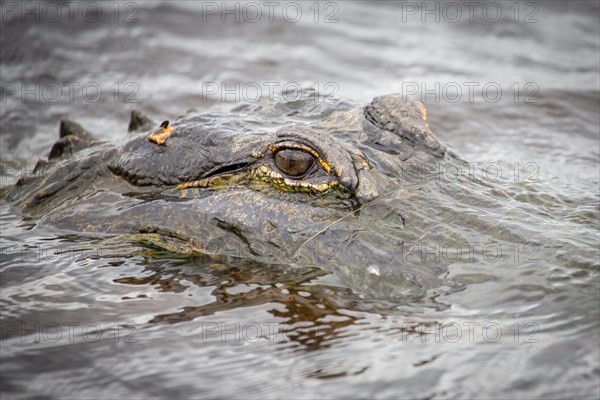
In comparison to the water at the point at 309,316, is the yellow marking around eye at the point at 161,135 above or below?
above

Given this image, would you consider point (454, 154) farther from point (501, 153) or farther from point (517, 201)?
point (501, 153)

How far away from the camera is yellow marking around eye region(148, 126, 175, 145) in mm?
5938

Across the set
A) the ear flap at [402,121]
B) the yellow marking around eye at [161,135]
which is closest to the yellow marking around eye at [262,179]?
the yellow marking around eye at [161,135]

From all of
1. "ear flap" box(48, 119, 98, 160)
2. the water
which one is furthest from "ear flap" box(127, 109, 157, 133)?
the water

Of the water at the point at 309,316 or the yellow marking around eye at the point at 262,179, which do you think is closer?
the water at the point at 309,316

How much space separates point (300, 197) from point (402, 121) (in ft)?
3.66

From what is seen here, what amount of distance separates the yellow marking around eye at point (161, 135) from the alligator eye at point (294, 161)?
101 cm

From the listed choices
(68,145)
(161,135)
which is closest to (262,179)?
(161,135)

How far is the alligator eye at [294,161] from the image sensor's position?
5.41 meters

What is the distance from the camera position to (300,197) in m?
5.45

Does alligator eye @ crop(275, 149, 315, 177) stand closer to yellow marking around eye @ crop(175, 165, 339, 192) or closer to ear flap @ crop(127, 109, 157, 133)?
yellow marking around eye @ crop(175, 165, 339, 192)

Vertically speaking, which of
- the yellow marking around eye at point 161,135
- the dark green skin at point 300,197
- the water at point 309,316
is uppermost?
the yellow marking around eye at point 161,135

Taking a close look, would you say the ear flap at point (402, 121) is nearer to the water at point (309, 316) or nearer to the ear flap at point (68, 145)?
the water at point (309, 316)

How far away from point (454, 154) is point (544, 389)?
2599 mm
